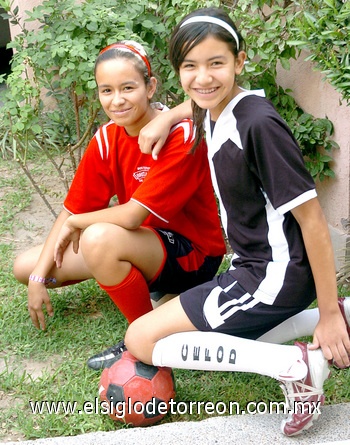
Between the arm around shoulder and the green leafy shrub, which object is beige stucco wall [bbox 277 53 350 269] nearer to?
the green leafy shrub

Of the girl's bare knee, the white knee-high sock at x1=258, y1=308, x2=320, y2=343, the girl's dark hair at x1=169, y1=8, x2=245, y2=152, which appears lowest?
the girl's bare knee

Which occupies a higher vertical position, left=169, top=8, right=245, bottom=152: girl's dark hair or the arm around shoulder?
left=169, top=8, right=245, bottom=152: girl's dark hair

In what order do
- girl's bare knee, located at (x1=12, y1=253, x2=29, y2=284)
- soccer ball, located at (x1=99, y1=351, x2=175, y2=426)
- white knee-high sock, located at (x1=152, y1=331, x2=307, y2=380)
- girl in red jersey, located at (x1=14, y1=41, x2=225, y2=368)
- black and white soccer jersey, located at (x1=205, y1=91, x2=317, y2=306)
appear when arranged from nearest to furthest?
1. black and white soccer jersey, located at (x1=205, y1=91, x2=317, y2=306)
2. white knee-high sock, located at (x1=152, y1=331, x2=307, y2=380)
3. soccer ball, located at (x1=99, y1=351, x2=175, y2=426)
4. girl in red jersey, located at (x1=14, y1=41, x2=225, y2=368)
5. girl's bare knee, located at (x1=12, y1=253, x2=29, y2=284)

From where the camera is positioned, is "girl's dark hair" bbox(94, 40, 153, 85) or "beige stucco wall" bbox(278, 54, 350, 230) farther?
"beige stucco wall" bbox(278, 54, 350, 230)

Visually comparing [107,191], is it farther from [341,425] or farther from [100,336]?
[341,425]

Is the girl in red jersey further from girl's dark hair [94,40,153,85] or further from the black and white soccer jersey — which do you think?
the black and white soccer jersey

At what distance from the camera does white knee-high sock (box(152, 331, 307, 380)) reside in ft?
7.93

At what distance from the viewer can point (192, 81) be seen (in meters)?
2.43

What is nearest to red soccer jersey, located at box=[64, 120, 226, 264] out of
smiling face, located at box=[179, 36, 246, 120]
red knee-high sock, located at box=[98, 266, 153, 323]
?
red knee-high sock, located at box=[98, 266, 153, 323]

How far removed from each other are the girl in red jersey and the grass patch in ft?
0.41

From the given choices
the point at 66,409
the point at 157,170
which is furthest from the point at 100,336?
the point at 157,170

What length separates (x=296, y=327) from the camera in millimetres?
2660

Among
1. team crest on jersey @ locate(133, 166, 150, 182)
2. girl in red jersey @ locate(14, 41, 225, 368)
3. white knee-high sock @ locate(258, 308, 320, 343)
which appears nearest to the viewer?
white knee-high sock @ locate(258, 308, 320, 343)

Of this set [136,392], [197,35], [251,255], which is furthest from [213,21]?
[136,392]
